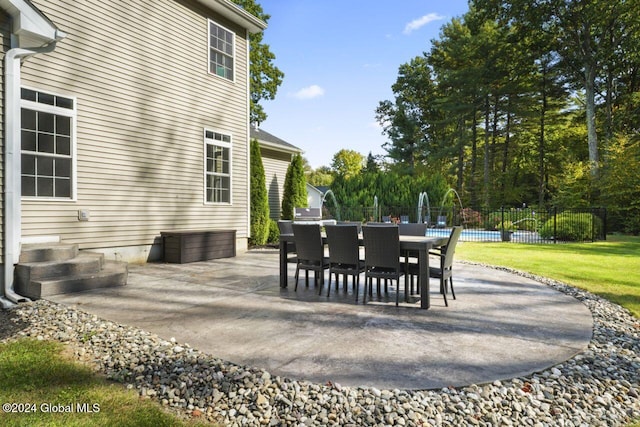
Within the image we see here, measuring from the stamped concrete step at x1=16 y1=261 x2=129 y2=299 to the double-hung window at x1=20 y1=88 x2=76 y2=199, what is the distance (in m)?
1.60

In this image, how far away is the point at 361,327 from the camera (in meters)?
3.41

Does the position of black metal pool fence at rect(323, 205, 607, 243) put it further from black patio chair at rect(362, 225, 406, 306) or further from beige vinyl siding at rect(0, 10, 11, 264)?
beige vinyl siding at rect(0, 10, 11, 264)

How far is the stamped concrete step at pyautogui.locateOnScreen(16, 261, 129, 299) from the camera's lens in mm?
4547

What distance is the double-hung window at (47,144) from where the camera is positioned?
218 inches

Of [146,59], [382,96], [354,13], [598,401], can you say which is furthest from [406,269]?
[382,96]

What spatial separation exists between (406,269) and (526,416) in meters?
2.42

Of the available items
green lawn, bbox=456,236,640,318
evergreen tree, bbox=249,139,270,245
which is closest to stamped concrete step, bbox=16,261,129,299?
evergreen tree, bbox=249,139,270,245

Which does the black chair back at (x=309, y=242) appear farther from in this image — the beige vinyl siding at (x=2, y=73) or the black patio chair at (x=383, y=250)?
the beige vinyl siding at (x=2, y=73)

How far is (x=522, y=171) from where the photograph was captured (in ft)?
84.9

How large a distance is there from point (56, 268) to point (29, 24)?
321 cm

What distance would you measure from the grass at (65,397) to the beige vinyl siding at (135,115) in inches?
147

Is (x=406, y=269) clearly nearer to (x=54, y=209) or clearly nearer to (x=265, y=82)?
(x=54, y=209)

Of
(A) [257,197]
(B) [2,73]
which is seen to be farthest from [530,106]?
(B) [2,73]

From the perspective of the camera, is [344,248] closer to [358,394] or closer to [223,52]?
[358,394]
